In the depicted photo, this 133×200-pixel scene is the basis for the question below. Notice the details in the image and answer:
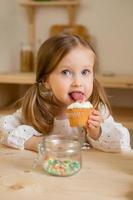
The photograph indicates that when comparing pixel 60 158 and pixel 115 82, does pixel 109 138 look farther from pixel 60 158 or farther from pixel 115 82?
pixel 115 82

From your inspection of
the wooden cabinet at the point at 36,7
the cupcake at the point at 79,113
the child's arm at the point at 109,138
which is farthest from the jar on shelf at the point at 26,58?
the cupcake at the point at 79,113

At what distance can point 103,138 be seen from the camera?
1.21 meters

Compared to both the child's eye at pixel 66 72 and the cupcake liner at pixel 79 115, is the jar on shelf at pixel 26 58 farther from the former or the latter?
the cupcake liner at pixel 79 115

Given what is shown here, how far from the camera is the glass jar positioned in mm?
901

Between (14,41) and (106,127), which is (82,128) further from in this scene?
(14,41)

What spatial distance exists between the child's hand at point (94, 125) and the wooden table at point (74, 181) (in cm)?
10

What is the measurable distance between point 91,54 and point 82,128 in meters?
0.26

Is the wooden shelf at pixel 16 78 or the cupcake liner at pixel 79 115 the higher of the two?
the cupcake liner at pixel 79 115

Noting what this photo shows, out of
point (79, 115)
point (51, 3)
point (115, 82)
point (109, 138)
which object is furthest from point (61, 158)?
point (51, 3)

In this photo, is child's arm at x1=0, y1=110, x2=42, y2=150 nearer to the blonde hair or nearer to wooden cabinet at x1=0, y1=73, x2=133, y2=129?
the blonde hair

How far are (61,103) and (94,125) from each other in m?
0.26

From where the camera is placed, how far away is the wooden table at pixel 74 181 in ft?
2.57

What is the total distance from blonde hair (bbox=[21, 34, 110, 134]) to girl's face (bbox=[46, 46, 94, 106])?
3cm

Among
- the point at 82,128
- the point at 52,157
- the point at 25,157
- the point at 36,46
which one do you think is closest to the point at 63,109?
the point at 82,128
